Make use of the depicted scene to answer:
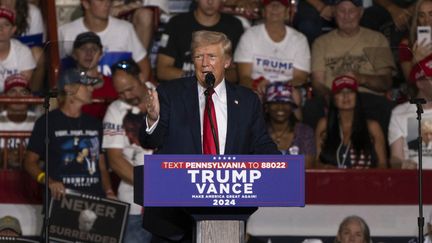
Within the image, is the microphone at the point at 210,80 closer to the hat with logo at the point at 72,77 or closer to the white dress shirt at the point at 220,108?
the white dress shirt at the point at 220,108

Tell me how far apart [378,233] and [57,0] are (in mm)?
4025

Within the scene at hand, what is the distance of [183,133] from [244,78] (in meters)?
4.32

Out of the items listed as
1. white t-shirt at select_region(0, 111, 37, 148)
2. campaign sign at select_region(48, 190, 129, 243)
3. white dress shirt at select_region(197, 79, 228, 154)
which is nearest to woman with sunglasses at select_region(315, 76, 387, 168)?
campaign sign at select_region(48, 190, 129, 243)

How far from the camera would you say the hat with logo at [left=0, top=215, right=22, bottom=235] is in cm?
1051

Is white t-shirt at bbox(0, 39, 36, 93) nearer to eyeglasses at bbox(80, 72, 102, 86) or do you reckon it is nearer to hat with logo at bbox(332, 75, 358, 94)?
eyeglasses at bbox(80, 72, 102, 86)

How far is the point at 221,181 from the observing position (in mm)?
6301

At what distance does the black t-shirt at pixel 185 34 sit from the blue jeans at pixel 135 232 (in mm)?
1617

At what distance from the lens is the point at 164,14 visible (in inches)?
484

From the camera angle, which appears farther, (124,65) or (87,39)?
(87,39)

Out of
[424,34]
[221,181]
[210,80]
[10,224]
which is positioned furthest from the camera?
[424,34]

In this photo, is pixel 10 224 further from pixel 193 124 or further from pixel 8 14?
pixel 193 124

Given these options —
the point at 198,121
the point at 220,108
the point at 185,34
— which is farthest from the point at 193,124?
the point at 185,34

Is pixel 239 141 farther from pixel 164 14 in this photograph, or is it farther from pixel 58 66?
pixel 164 14

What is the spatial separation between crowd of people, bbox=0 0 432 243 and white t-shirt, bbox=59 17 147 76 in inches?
0.5
